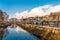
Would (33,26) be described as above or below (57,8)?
below

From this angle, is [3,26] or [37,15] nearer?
[37,15]

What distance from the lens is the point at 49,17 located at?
11.1m

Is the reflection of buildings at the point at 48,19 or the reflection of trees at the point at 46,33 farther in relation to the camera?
the reflection of buildings at the point at 48,19

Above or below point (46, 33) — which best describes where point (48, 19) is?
above

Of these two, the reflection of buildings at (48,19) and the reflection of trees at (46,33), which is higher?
the reflection of buildings at (48,19)

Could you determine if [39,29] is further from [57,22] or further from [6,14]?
[6,14]

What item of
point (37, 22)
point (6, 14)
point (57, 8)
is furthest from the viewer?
point (37, 22)

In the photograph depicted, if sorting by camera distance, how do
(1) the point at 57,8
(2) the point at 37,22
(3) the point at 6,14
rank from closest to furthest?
(1) the point at 57,8 < (3) the point at 6,14 < (2) the point at 37,22

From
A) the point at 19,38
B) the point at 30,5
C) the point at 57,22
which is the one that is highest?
the point at 30,5

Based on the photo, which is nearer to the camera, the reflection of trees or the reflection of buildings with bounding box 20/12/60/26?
the reflection of trees

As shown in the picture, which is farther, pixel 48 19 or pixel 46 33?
pixel 48 19

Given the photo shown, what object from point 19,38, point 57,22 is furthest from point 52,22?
point 19,38

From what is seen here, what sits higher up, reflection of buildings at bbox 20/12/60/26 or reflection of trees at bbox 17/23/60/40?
reflection of buildings at bbox 20/12/60/26

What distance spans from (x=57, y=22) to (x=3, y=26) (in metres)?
2.96
